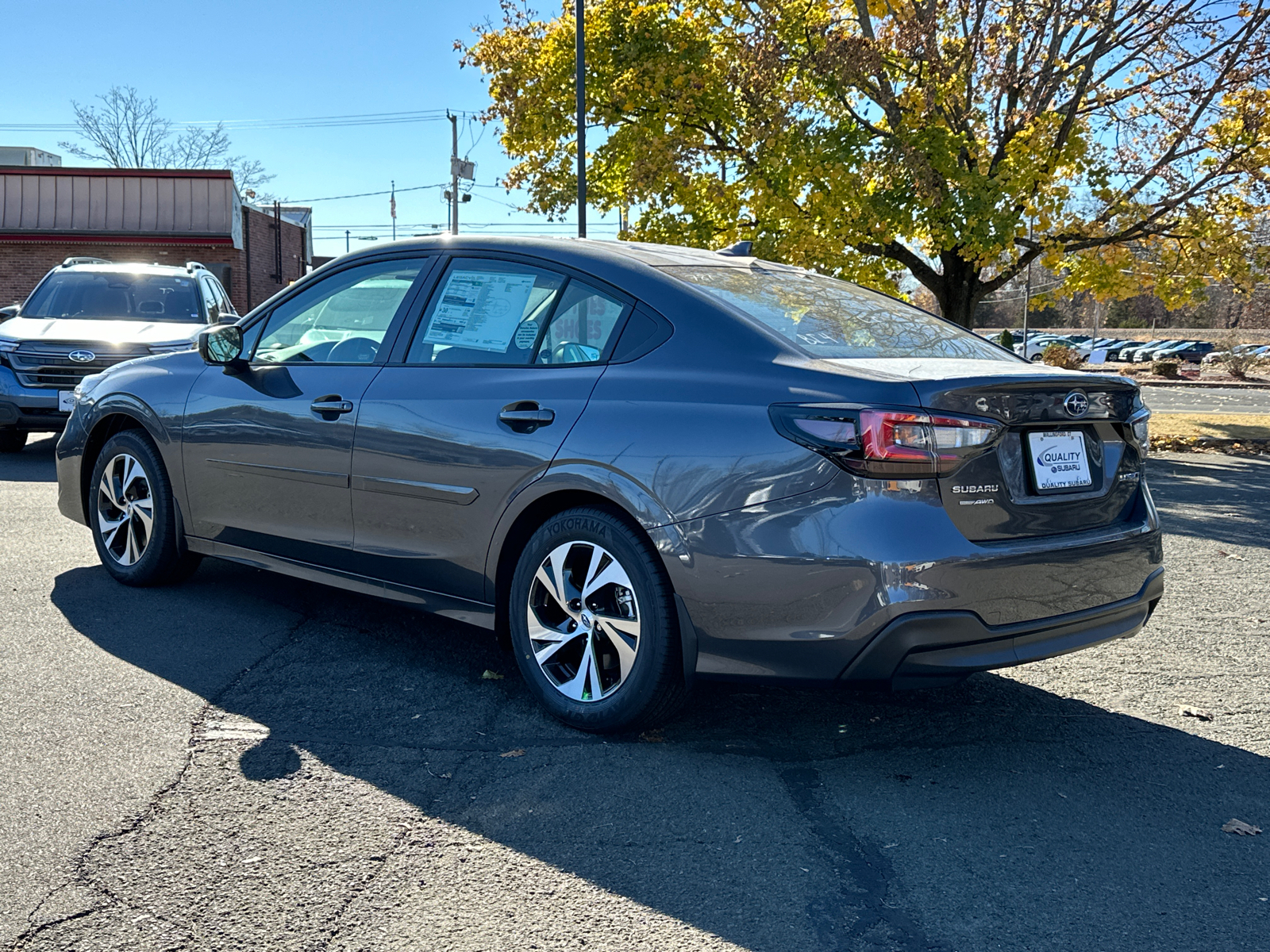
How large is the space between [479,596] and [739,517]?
1.18 m

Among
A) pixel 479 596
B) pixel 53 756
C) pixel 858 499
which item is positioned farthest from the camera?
pixel 479 596

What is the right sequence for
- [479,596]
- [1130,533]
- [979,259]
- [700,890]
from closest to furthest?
[700,890], [1130,533], [479,596], [979,259]

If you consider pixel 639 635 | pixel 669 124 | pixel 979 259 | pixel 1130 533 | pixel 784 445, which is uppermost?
pixel 669 124

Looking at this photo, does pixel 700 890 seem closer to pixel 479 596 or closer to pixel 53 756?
pixel 479 596

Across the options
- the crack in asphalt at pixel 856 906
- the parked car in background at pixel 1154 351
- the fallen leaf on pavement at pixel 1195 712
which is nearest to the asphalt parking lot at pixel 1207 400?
the fallen leaf on pavement at pixel 1195 712

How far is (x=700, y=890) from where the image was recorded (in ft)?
9.22

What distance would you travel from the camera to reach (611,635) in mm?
3764

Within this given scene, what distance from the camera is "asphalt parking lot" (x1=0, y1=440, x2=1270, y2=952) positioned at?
105 inches

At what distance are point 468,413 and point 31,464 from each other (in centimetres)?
847

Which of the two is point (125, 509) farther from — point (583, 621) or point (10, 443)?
point (10, 443)

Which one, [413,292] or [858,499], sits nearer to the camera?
[858,499]

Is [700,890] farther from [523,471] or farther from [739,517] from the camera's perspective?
[523,471]

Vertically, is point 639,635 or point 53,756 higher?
point 639,635

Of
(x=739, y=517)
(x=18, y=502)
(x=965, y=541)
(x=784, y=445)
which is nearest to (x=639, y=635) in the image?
(x=739, y=517)
